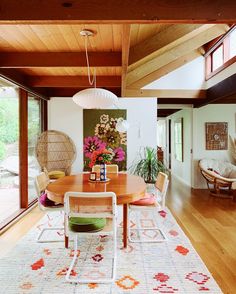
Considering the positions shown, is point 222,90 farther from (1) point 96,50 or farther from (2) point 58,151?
(2) point 58,151

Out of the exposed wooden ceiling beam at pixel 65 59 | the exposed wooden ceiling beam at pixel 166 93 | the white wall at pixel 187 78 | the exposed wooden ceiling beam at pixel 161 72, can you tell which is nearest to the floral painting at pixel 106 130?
the exposed wooden ceiling beam at pixel 166 93

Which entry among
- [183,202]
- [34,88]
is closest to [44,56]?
[34,88]

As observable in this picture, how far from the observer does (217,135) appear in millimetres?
6234

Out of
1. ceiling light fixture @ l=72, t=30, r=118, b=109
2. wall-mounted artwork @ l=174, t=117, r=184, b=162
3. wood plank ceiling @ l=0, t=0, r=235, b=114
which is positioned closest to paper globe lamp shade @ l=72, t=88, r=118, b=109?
ceiling light fixture @ l=72, t=30, r=118, b=109

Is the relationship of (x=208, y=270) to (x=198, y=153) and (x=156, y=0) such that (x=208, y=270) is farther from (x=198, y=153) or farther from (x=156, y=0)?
(x=198, y=153)

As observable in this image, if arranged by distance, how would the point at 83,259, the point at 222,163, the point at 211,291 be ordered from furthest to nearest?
the point at 222,163 < the point at 83,259 < the point at 211,291

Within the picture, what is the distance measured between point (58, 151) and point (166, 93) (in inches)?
109

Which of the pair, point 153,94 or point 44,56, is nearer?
point 44,56

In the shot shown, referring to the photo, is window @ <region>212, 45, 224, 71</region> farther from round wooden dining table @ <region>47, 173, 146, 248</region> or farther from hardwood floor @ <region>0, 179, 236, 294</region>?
round wooden dining table @ <region>47, 173, 146, 248</region>

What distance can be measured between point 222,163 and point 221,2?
4.82m

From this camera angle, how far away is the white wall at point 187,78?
17.9 ft

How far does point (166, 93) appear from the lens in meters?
5.42

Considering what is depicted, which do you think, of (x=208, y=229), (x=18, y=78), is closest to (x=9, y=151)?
(x=18, y=78)

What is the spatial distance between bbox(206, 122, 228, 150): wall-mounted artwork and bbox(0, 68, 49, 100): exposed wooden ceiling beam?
4.26 m
